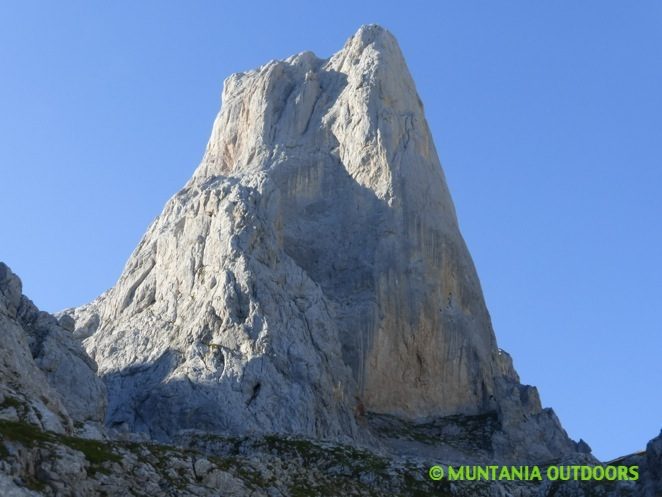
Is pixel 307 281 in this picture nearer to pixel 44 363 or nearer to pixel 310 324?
pixel 310 324

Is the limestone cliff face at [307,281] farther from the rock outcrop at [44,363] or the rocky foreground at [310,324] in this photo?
the rock outcrop at [44,363]

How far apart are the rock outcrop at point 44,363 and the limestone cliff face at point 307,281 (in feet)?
26.0

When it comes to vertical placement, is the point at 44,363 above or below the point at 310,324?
below

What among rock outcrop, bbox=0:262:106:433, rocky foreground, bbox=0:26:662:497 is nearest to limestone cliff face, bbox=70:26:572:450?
rocky foreground, bbox=0:26:662:497

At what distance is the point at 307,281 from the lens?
106625 millimetres

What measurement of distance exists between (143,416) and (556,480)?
30.0m

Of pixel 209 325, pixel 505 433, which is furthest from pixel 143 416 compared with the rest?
pixel 505 433

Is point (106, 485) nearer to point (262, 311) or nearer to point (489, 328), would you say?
point (262, 311)

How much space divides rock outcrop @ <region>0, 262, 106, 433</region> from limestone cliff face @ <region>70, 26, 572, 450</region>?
26.0 ft

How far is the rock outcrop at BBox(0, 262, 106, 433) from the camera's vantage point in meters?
65.2

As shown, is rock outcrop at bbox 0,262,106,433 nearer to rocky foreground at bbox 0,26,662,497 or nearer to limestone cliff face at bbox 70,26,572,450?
rocky foreground at bbox 0,26,662,497

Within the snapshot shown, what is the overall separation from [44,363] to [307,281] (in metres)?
31.1

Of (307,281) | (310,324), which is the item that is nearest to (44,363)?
(310,324)

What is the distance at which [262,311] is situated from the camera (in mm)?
98000
